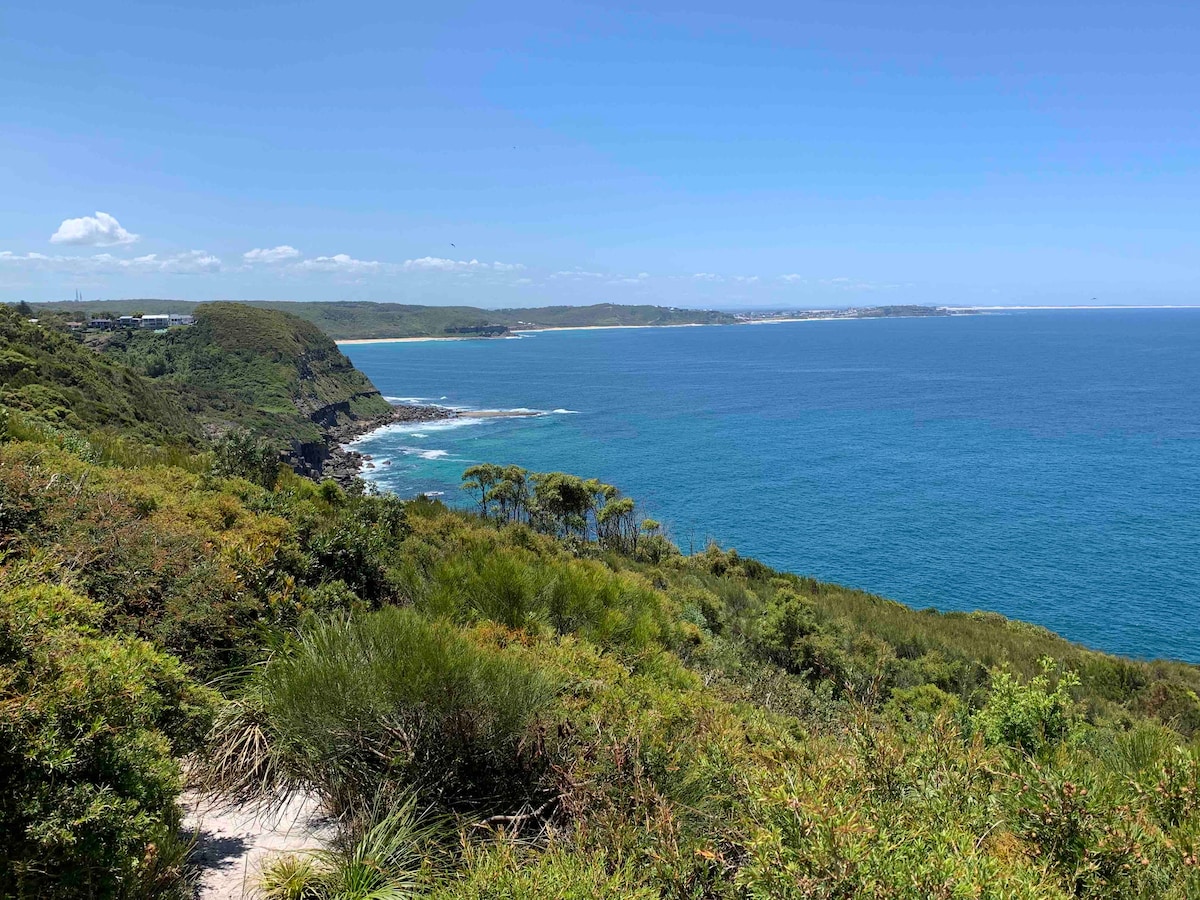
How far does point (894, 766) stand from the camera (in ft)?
15.2

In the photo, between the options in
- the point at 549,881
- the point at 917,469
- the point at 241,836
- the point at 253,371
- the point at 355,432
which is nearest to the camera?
the point at 549,881

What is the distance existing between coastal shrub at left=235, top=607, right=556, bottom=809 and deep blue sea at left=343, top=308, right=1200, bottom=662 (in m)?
39.4

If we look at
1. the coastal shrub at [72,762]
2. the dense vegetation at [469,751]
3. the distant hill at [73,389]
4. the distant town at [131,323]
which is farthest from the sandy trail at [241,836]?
the distant town at [131,323]

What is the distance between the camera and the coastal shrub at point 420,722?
529 centimetres

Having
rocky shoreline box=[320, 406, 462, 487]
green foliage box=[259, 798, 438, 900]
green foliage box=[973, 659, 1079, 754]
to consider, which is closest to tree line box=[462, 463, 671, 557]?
rocky shoreline box=[320, 406, 462, 487]

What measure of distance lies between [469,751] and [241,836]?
2059mm

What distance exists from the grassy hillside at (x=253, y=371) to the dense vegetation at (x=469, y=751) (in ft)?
243

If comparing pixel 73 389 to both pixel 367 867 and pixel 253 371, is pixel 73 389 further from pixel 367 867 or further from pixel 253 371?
pixel 253 371

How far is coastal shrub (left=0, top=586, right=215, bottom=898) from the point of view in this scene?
3.48 metres

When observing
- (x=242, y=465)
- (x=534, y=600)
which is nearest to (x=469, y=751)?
(x=534, y=600)

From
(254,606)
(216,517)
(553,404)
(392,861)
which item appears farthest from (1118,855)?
(553,404)

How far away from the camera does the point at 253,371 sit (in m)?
100

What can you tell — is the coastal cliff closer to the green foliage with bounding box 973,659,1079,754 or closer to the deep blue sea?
the deep blue sea

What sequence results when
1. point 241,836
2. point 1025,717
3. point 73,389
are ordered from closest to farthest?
point 241,836 < point 1025,717 < point 73,389
